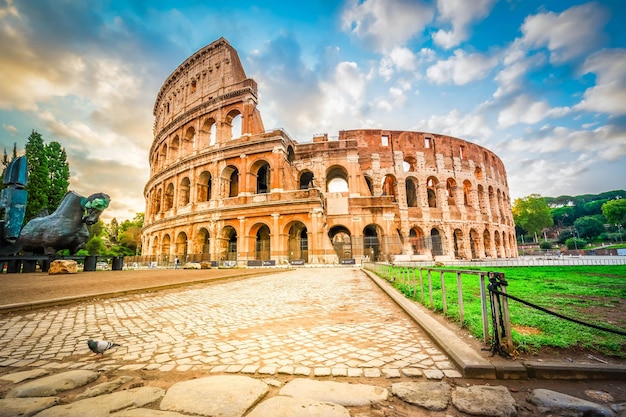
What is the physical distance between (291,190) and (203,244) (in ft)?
31.8

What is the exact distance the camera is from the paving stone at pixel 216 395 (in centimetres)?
155

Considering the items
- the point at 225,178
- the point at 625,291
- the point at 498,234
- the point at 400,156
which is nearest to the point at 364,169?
the point at 400,156

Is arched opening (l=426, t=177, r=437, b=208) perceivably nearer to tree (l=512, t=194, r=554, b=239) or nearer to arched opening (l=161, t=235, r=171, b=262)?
arched opening (l=161, t=235, r=171, b=262)

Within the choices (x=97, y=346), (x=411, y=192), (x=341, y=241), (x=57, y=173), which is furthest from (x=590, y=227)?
(x=57, y=173)

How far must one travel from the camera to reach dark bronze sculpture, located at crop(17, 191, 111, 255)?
40.5ft

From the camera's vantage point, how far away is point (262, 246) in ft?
75.7

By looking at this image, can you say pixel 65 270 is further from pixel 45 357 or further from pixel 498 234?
pixel 498 234

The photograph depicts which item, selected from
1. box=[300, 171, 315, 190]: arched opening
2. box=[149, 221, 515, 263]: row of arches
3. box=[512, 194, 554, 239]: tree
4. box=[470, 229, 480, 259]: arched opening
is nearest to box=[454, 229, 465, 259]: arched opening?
box=[149, 221, 515, 263]: row of arches

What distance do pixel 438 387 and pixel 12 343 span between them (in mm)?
4426

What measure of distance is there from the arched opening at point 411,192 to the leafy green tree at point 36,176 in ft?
116

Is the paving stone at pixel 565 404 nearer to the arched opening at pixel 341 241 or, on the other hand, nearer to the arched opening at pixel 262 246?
the arched opening at pixel 262 246

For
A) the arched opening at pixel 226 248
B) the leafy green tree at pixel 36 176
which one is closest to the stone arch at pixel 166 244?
the arched opening at pixel 226 248

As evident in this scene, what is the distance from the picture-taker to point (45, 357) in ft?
8.48

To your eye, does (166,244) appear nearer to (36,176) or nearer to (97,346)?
(36,176)
